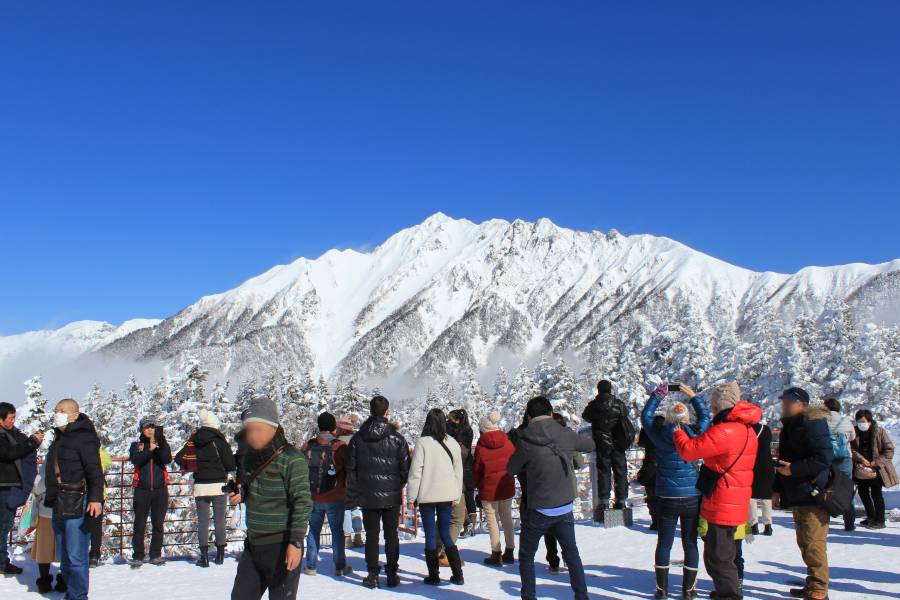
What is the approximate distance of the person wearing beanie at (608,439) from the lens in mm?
10539

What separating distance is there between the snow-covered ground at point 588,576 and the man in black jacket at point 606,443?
1080mm

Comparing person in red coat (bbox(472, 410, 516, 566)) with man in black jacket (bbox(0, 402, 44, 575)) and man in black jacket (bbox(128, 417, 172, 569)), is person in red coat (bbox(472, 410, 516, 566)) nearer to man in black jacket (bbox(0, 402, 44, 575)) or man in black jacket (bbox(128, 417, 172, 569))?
man in black jacket (bbox(128, 417, 172, 569))

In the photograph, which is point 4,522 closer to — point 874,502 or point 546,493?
point 546,493

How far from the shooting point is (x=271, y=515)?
486cm

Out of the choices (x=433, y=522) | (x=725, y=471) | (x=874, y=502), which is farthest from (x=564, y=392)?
(x=725, y=471)

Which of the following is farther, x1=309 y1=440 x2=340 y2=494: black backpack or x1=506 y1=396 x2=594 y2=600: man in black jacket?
x1=309 y1=440 x2=340 y2=494: black backpack

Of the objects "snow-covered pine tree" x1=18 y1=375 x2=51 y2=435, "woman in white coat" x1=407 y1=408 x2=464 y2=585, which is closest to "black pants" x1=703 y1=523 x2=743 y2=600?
"woman in white coat" x1=407 y1=408 x2=464 y2=585

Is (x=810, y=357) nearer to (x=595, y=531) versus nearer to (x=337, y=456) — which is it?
(x=595, y=531)

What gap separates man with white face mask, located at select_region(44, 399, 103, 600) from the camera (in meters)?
6.88

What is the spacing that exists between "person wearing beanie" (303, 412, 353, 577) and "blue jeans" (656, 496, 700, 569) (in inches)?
145

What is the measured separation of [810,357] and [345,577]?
123ft

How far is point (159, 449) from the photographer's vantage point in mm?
9031

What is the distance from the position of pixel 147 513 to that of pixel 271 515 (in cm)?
514

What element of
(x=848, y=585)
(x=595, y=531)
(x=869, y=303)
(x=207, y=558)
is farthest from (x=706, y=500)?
(x=869, y=303)
